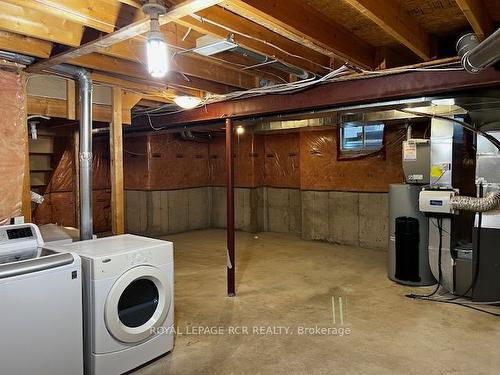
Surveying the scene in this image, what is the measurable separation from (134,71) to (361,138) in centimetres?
400

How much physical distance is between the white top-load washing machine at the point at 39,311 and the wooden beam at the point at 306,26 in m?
1.61

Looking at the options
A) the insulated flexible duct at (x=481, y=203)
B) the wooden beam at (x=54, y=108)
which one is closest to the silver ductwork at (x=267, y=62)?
the wooden beam at (x=54, y=108)

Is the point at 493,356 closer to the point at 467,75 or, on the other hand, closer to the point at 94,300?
the point at 467,75

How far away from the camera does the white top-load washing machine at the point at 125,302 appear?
2219mm

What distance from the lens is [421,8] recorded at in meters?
2.24

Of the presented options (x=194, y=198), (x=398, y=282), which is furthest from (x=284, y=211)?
(x=398, y=282)

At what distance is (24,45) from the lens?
243cm

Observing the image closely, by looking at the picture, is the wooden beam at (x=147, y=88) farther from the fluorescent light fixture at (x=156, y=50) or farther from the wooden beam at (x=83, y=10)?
the fluorescent light fixture at (x=156, y=50)

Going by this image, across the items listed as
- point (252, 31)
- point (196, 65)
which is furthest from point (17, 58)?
point (252, 31)

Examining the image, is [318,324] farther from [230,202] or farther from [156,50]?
[156,50]

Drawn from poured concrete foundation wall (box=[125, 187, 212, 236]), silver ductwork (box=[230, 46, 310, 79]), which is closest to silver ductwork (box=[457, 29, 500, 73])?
silver ductwork (box=[230, 46, 310, 79])

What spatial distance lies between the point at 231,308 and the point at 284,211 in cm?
405

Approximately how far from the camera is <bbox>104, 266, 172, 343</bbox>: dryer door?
226 centimetres

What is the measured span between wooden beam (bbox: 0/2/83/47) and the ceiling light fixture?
809mm
